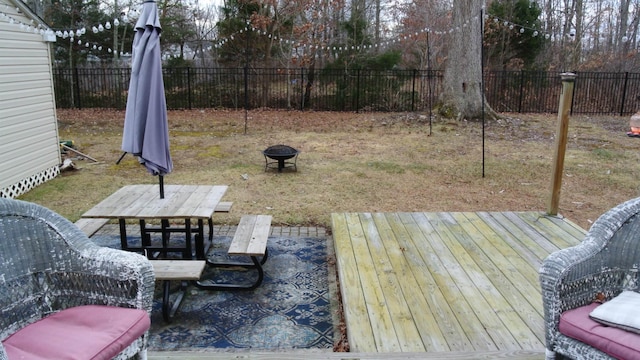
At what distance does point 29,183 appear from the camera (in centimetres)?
654

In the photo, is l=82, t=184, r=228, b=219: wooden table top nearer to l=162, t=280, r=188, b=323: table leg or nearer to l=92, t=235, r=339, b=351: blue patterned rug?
l=162, t=280, r=188, b=323: table leg

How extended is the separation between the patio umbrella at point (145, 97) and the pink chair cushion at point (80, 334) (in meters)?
1.55

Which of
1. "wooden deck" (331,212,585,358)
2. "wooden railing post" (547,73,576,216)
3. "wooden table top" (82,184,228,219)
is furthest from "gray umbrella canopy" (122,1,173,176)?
"wooden railing post" (547,73,576,216)

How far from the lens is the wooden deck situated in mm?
2658

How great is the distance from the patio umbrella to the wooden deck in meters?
1.66

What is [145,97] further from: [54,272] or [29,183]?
[29,183]

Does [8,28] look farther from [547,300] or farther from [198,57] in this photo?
[198,57]

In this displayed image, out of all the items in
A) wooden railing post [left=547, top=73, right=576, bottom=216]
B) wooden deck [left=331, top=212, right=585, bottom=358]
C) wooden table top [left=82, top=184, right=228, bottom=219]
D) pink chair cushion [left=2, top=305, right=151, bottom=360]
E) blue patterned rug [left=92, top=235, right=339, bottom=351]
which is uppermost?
wooden railing post [left=547, top=73, right=576, bottom=216]

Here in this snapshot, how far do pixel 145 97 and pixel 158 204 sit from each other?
0.82 meters

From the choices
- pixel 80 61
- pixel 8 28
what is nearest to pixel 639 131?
pixel 8 28

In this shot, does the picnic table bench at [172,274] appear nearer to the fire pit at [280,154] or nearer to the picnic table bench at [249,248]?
the picnic table bench at [249,248]

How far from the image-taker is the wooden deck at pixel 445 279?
105 inches

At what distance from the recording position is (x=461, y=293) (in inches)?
125

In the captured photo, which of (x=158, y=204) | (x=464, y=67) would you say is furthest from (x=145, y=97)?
(x=464, y=67)
